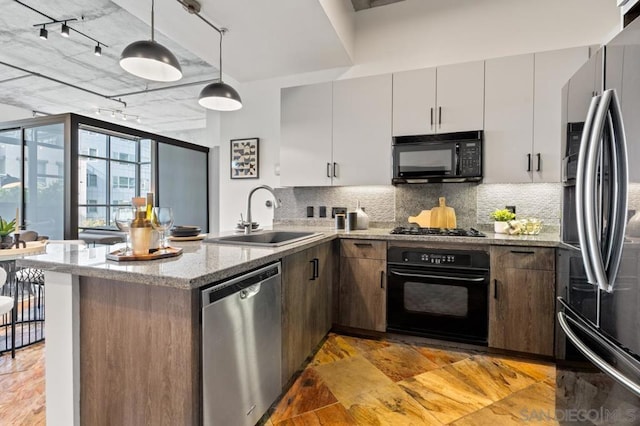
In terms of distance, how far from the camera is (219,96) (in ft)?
8.17

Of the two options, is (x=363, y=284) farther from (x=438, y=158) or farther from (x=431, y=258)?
(x=438, y=158)

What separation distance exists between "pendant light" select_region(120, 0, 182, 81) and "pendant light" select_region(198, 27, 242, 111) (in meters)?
0.35

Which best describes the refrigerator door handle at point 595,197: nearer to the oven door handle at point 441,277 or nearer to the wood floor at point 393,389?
the wood floor at point 393,389

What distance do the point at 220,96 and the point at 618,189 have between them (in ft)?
7.89

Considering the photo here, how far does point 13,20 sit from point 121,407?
13.7 feet

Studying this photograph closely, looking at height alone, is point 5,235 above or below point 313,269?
above

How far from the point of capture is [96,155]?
5.06 m

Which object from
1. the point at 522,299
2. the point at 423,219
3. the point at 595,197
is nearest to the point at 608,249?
the point at 595,197

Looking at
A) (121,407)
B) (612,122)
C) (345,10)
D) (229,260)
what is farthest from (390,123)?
(121,407)

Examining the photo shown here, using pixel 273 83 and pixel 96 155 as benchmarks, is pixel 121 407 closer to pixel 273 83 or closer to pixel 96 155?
pixel 273 83

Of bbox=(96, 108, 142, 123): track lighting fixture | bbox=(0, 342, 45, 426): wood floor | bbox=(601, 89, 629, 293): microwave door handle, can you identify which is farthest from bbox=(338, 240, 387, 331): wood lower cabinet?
bbox=(96, 108, 142, 123): track lighting fixture

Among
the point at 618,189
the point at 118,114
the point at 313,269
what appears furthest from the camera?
the point at 118,114

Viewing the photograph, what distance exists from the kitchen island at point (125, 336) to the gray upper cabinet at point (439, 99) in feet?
6.81

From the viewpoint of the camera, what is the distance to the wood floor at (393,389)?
1.76 meters
